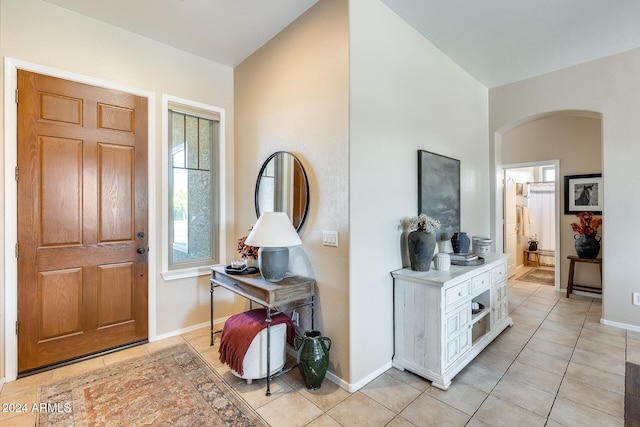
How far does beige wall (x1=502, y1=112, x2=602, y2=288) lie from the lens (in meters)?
4.41

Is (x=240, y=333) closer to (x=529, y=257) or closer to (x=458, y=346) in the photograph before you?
(x=458, y=346)

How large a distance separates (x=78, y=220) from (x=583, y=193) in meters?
6.50

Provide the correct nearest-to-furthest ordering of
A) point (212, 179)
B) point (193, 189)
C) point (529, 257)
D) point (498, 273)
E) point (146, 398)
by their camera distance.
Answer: point (146, 398)
point (498, 273)
point (193, 189)
point (212, 179)
point (529, 257)

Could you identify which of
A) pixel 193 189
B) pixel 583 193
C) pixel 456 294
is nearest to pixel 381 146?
pixel 456 294

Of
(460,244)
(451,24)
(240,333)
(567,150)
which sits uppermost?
(451,24)

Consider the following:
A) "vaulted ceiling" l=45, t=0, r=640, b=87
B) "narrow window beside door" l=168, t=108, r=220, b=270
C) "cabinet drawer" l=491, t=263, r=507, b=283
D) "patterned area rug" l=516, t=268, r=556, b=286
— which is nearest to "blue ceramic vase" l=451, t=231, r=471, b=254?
"cabinet drawer" l=491, t=263, r=507, b=283

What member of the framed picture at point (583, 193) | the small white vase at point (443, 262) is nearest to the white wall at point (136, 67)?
the small white vase at point (443, 262)

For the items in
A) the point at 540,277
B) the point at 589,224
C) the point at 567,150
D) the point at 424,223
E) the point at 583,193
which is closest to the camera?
the point at 424,223

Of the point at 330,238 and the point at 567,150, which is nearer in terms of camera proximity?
the point at 330,238

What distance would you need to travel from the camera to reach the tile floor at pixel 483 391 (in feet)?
6.09

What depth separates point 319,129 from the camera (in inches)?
95.0

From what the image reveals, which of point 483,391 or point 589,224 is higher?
point 589,224

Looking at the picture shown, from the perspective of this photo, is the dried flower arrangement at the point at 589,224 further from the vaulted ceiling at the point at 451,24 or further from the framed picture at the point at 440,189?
the framed picture at the point at 440,189

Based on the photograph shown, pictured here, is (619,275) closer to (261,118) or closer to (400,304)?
(400,304)
